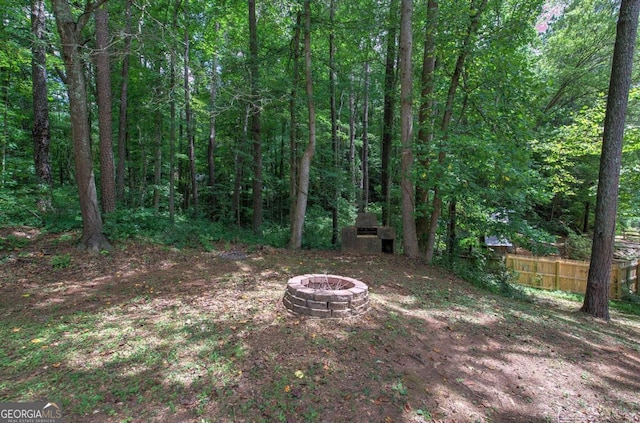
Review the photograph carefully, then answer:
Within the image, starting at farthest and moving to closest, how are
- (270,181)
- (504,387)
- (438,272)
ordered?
(270,181)
(438,272)
(504,387)

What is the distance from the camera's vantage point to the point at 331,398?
7.77 feet

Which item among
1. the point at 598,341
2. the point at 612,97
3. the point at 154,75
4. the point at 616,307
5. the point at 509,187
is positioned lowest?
the point at 616,307

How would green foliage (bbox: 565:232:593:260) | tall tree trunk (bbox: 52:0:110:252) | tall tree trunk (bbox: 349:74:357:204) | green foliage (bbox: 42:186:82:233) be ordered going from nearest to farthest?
tall tree trunk (bbox: 52:0:110:252), green foliage (bbox: 42:186:82:233), tall tree trunk (bbox: 349:74:357:204), green foliage (bbox: 565:232:593:260)

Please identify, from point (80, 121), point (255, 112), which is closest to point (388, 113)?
point (255, 112)

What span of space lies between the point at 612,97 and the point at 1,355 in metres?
9.10

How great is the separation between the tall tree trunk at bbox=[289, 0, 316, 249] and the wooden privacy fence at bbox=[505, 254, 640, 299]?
7894mm

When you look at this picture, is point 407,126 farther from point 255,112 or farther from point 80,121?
point 80,121

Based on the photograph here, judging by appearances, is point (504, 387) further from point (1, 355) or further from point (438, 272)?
point (1, 355)

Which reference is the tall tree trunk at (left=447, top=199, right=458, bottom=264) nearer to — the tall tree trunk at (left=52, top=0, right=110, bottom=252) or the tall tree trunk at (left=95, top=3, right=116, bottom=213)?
the tall tree trunk at (left=52, top=0, right=110, bottom=252)

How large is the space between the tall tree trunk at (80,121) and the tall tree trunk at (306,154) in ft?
13.2

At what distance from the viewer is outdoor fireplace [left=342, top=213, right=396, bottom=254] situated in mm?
7402

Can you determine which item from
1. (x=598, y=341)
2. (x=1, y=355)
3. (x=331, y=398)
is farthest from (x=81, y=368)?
(x=598, y=341)

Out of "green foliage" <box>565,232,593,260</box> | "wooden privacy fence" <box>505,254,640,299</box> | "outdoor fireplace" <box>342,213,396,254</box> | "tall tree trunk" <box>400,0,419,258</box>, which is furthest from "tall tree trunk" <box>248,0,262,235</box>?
"green foliage" <box>565,232,593,260</box>

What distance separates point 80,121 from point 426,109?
22.5 ft
